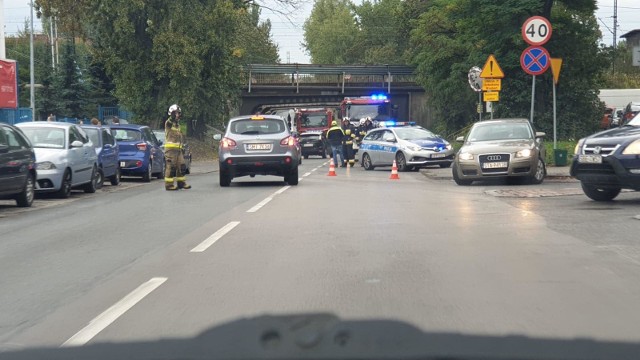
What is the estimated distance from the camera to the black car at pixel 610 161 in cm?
1523

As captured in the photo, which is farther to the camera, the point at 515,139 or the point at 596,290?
the point at 515,139

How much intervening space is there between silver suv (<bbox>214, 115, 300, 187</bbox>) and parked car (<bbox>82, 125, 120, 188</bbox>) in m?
3.51

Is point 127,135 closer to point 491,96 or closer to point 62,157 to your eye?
point 62,157

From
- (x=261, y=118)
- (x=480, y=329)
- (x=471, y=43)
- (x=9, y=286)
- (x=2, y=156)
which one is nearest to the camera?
(x=480, y=329)

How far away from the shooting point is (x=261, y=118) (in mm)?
23375

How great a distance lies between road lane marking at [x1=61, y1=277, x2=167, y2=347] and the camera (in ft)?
22.2

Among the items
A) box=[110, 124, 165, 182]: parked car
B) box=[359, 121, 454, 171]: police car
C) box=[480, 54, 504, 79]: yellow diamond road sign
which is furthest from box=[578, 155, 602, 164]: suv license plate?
box=[359, 121, 454, 171]: police car

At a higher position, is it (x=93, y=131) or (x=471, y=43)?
(x=471, y=43)

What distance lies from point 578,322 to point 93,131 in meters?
20.1

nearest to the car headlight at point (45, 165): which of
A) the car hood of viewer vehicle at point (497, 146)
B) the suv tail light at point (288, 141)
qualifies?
the suv tail light at point (288, 141)

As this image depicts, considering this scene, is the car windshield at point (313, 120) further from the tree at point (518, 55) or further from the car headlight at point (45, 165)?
the car headlight at point (45, 165)

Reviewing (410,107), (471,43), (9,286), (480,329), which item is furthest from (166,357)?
(410,107)

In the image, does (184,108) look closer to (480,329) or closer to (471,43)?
(471,43)

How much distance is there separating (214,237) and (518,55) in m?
30.5
